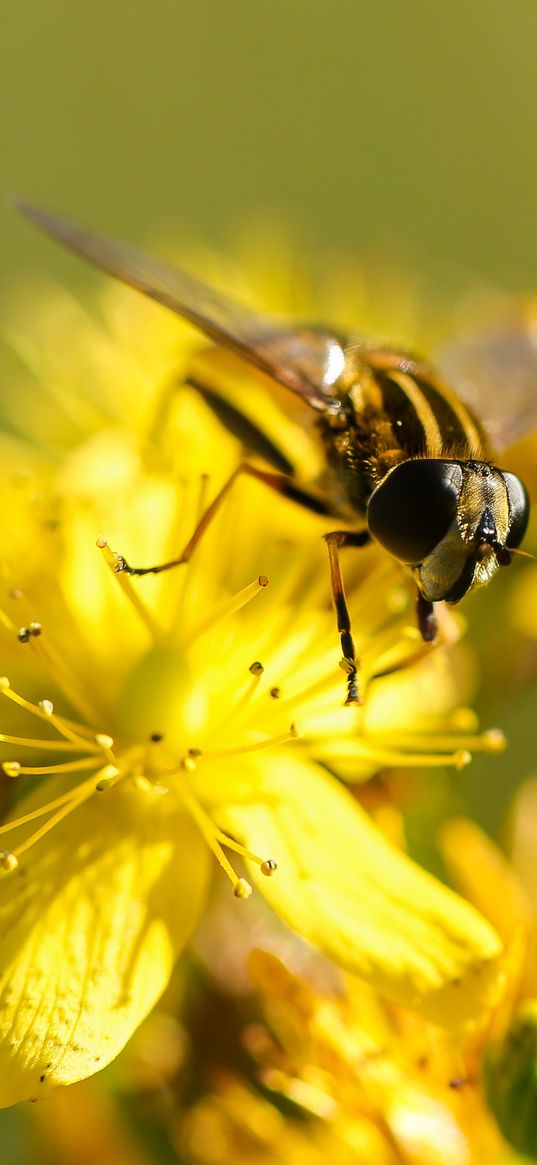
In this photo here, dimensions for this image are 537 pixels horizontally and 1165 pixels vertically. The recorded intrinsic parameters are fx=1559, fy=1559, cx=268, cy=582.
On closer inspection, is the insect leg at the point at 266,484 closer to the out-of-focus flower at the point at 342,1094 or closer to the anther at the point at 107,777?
the anther at the point at 107,777

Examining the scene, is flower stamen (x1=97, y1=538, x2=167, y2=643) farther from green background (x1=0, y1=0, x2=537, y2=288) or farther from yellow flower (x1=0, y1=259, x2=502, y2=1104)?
green background (x1=0, y1=0, x2=537, y2=288)

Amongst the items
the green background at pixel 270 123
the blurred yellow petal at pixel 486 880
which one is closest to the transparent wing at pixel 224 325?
the blurred yellow petal at pixel 486 880

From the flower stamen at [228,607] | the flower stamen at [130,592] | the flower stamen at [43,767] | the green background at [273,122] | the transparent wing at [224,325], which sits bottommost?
the flower stamen at [43,767]

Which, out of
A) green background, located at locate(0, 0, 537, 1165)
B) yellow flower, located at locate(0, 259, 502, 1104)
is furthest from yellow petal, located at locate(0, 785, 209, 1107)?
green background, located at locate(0, 0, 537, 1165)

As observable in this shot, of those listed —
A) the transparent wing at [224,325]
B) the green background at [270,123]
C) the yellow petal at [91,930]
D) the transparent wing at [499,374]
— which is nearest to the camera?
the yellow petal at [91,930]

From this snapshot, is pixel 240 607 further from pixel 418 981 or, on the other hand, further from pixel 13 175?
pixel 13 175

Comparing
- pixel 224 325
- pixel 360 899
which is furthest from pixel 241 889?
pixel 224 325

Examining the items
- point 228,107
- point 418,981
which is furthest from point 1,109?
point 418,981
